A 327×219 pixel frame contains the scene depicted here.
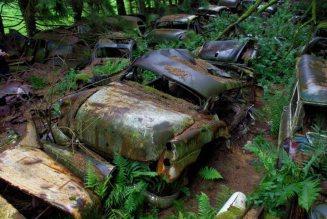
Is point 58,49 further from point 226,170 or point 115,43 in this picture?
point 226,170

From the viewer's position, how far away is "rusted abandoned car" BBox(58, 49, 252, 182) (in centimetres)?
465

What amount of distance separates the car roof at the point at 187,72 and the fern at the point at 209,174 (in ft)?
3.58

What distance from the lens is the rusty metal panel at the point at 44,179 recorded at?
399 cm

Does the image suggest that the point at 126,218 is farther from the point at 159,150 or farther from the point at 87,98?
the point at 87,98

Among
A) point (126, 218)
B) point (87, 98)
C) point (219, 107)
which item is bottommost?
point (126, 218)

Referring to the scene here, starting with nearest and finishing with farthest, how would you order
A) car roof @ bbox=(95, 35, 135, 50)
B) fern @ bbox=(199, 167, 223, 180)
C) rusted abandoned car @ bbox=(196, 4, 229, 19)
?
1. fern @ bbox=(199, 167, 223, 180)
2. car roof @ bbox=(95, 35, 135, 50)
3. rusted abandoned car @ bbox=(196, 4, 229, 19)

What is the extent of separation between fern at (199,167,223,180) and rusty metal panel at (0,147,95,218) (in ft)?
5.97

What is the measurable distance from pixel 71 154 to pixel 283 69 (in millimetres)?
6463

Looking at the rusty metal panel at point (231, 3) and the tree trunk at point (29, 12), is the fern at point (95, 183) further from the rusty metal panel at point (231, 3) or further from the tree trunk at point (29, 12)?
the rusty metal panel at point (231, 3)

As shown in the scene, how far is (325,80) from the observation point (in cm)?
470

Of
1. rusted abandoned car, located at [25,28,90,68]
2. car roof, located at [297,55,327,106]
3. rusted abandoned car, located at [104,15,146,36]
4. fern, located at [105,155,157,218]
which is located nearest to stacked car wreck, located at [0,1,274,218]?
fern, located at [105,155,157,218]

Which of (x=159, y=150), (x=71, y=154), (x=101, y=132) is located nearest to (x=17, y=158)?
(x=71, y=154)

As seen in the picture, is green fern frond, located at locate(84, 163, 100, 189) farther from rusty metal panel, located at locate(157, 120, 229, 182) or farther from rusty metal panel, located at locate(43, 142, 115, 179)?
rusty metal panel, located at locate(157, 120, 229, 182)

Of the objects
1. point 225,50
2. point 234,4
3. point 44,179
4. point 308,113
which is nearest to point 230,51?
point 225,50
